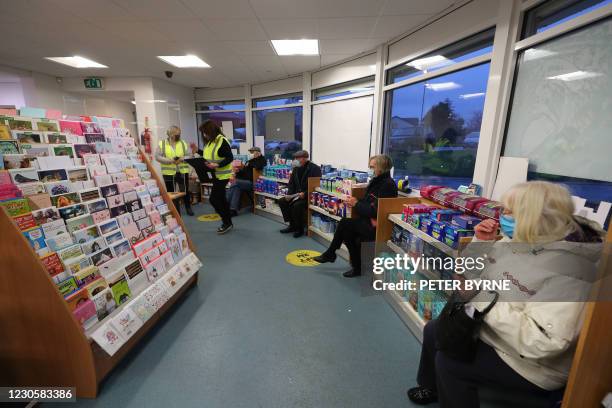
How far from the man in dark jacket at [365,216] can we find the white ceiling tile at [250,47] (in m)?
2.60

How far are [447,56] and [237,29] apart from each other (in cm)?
268

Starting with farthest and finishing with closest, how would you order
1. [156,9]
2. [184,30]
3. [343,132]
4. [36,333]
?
[343,132] < [184,30] < [156,9] < [36,333]

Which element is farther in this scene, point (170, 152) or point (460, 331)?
point (170, 152)

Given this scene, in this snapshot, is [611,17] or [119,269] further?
[119,269]

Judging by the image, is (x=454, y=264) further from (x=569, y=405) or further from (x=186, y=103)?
(x=186, y=103)

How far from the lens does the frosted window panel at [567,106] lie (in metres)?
1.78

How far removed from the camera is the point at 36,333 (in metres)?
1.63

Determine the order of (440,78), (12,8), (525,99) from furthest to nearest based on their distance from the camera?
1. (440,78)
2. (12,8)
3. (525,99)

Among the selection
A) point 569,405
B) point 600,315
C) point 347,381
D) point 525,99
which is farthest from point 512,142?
point 347,381

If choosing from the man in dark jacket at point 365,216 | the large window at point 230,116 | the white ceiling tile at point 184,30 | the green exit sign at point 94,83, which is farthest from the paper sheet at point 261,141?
the man in dark jacket at point 365,216

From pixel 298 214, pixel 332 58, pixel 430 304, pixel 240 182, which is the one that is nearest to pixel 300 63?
pixel 332 58

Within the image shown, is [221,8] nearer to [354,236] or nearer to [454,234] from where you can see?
[354,236]

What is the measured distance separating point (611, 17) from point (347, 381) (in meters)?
2.93

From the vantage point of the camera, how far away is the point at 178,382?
1843mm
